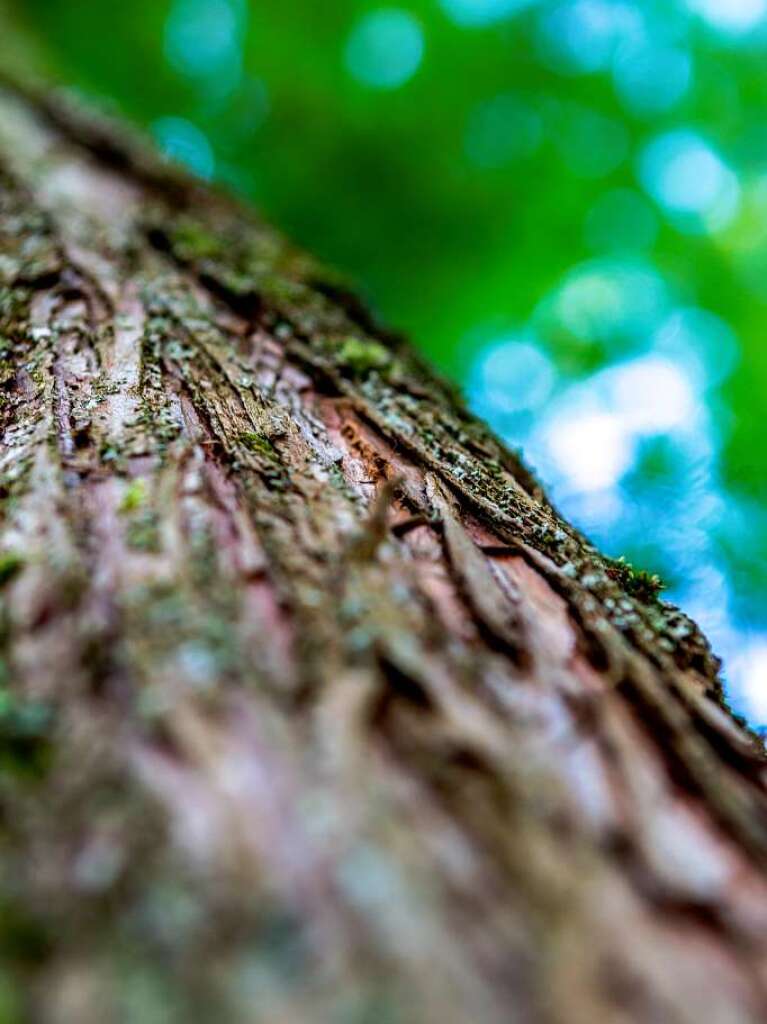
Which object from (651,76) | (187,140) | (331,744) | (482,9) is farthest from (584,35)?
(331,744)

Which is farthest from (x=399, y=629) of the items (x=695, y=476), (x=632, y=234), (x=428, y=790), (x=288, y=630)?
(x=632, y=234)

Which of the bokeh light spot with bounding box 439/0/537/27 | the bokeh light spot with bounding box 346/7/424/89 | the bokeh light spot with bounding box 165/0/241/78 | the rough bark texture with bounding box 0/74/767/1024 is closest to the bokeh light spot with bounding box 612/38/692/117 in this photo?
the bokeh light spot with bounding box 439/0/537/27

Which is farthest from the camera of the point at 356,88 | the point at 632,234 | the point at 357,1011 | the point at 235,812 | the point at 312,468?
the point at 356,88

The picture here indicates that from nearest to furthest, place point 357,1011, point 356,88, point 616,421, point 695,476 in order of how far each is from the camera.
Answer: point 357,1011
point 695,476
point 616,421
point 356,88

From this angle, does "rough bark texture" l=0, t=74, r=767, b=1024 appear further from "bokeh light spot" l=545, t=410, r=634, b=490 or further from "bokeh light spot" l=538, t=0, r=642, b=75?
"bokeh light spot" l=538, t=0, r=642, b=75

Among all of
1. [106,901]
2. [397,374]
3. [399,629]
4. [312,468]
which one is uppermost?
[397,374]

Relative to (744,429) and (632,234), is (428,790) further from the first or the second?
(632,234)
